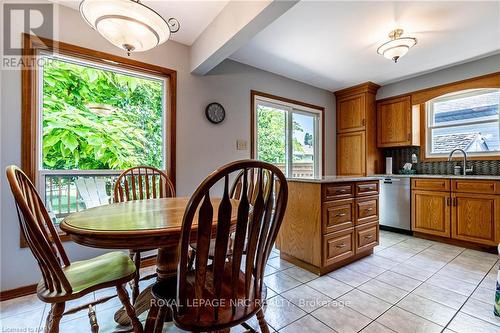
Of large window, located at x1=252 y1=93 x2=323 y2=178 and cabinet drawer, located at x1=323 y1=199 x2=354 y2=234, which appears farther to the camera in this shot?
large window, located at x1=252 y1=93 x2=323 y2=178

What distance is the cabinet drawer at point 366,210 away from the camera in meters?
2.45

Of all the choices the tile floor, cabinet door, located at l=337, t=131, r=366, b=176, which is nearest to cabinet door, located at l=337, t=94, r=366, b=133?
cabinet door, located at l=337, t=131, r=366, b=176

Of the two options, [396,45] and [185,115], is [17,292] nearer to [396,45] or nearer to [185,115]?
[185,115]

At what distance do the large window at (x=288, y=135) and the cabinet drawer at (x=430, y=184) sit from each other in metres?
1.40

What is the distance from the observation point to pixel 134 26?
4.33 feet

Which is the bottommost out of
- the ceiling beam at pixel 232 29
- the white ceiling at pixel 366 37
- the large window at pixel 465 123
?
the large window at pixel 465 123

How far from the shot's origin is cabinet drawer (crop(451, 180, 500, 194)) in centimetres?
263

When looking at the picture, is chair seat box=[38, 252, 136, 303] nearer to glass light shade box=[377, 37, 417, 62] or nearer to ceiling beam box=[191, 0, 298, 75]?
ceiling beam box=[191, 0, 298, 75]

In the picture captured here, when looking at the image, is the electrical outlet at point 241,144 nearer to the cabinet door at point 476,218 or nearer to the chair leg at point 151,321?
the chair leg at point 151,321

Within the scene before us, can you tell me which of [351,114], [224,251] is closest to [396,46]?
[351,114]

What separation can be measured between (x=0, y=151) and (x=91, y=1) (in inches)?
57.6

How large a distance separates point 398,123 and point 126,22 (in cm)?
404

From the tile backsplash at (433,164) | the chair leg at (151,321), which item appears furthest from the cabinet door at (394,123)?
the chair leg at (151,321)

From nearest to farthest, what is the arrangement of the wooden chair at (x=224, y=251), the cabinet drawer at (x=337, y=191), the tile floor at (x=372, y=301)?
the wooden chair at (x=224, y=251), the tile floor at (x=372, y=301), the cabinet drawer at (x=337, y=191)
